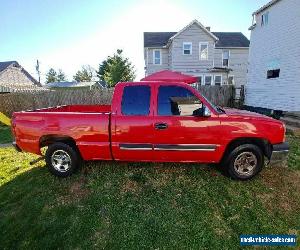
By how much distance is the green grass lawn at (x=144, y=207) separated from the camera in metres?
3.65

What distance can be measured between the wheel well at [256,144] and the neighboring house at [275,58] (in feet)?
27.0

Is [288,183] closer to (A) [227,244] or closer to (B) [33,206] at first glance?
(A) [227,244]

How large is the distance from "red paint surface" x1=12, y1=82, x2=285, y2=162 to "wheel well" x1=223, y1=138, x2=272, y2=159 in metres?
0.10

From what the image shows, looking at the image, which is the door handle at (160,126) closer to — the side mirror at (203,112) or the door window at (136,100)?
the door window at (136,100)

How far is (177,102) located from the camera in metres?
4.83

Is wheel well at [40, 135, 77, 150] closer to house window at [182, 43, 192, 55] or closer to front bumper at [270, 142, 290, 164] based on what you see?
front bumper at [270, 142, 290, 164]

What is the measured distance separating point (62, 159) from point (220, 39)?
2688cm

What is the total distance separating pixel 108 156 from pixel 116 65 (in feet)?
113

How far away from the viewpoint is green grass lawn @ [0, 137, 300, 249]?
3.65 m

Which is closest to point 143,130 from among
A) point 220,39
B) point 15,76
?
point 220,39

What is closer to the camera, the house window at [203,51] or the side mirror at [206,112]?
the side mirror at [206,112]

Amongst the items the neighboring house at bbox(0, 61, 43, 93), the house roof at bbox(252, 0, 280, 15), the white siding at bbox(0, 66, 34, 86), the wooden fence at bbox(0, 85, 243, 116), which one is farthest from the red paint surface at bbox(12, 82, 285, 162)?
the white siding at bbox(0, 66, 34, 86)

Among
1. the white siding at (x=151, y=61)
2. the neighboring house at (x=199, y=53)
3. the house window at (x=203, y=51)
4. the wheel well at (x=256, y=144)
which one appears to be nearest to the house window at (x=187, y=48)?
the neighboring house at (x=199, y=53)

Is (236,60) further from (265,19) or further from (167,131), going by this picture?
(167,131)
